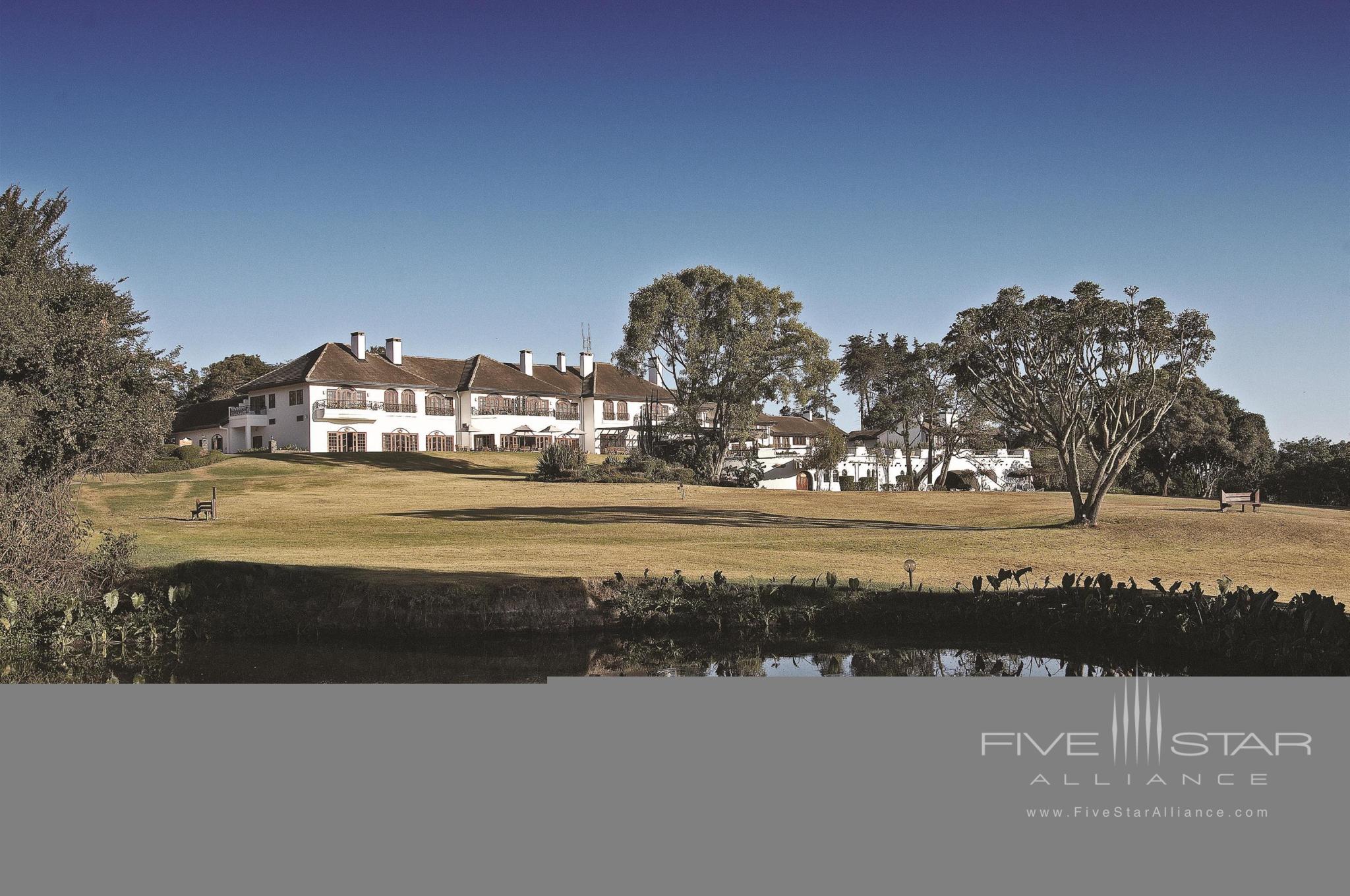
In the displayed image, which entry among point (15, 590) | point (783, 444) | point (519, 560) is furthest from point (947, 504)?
point (783, 444)

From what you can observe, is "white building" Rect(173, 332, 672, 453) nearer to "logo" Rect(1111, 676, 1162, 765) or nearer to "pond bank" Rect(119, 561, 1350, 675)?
"pond bank" Rect(119, 561, 1350, 675)

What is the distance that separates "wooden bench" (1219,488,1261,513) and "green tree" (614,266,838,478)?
2194 centimetres

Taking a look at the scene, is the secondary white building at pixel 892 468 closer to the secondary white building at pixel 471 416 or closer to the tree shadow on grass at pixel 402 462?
the secondary white building at pixel 471 416

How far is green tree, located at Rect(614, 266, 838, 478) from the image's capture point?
4959 centimetres

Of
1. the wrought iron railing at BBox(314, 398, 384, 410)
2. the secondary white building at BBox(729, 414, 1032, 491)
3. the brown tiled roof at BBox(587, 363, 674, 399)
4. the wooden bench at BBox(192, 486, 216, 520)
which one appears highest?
the brown tiled roof at BBox(587, 363, 674, 399)

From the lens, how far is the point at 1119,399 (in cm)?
2847

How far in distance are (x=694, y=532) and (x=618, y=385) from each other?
160ft

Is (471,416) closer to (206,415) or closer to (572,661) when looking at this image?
(206,415)

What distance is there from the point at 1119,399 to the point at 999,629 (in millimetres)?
16728

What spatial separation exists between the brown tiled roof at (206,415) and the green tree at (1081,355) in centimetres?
4815

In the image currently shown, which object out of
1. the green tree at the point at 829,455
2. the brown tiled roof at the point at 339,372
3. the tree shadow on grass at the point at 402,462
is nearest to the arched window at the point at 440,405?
the brown tiled roof at the point at 339,372

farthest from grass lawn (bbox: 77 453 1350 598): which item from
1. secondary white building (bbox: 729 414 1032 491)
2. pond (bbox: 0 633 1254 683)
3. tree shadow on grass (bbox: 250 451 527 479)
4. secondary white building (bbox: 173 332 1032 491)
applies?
secondary white building (bbox: 173 332 1032 491)

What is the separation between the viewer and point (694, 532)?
2603 cm

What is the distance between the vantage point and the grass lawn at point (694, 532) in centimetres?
1845
